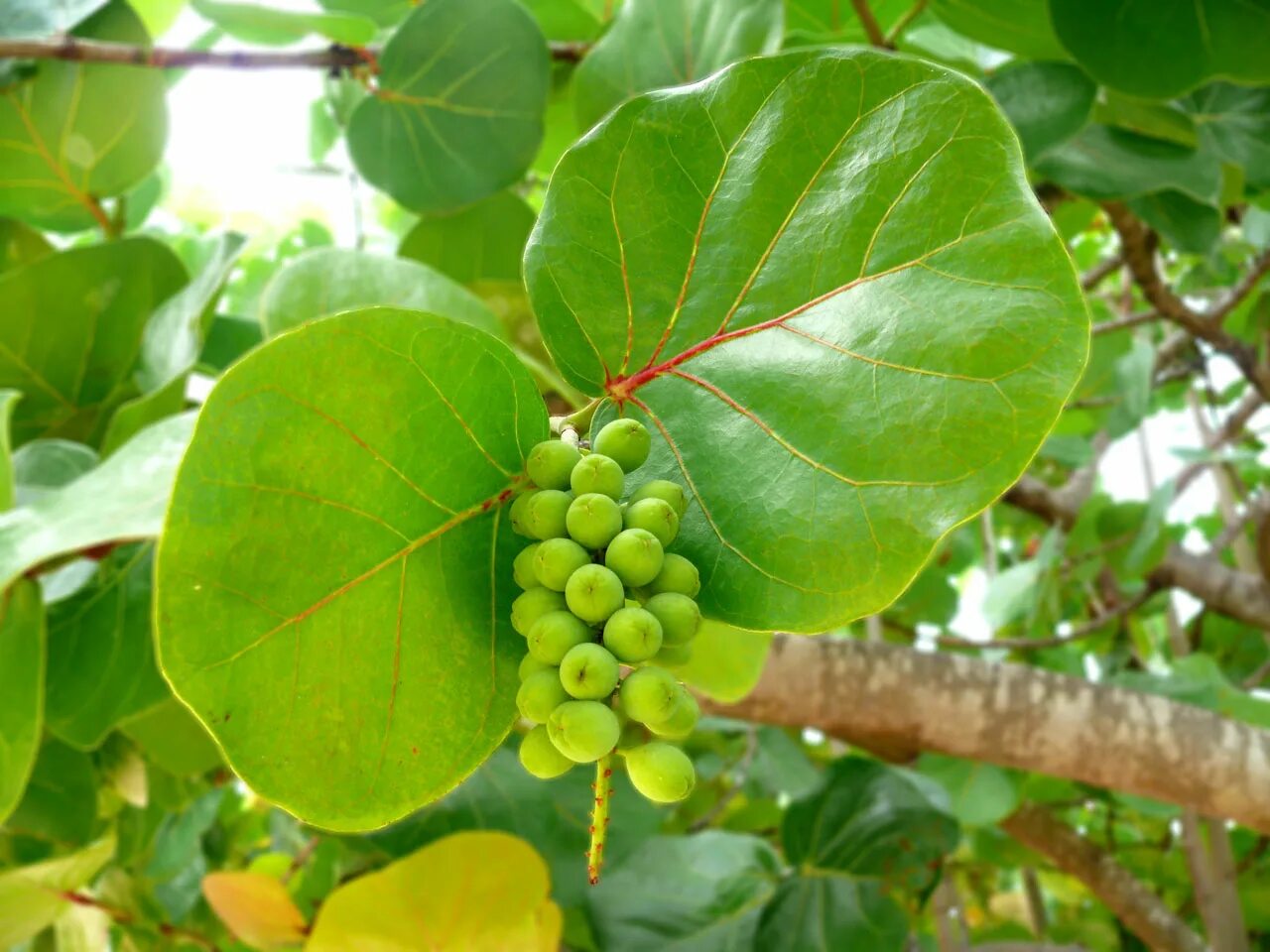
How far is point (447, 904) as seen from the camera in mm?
805

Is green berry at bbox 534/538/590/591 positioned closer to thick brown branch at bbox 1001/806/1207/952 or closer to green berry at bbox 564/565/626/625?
green berry at bbox 564/565/626/625

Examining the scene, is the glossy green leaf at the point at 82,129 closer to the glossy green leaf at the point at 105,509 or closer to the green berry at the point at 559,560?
the glossy green leaf at the point at 105,509

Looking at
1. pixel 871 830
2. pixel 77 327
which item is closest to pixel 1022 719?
pixel 871 830

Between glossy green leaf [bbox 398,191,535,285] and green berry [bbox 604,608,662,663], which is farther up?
green berry [bbox 604,608,662,663]

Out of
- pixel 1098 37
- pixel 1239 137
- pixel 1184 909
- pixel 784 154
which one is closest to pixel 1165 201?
pixel 1239 137

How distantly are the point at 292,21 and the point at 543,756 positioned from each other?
0.80m

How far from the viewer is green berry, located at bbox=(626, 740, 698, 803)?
0.34 m

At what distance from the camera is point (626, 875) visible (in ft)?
3.99

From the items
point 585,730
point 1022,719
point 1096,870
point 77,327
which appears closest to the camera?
point 585,730

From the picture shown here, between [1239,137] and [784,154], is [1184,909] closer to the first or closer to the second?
[1239,137]

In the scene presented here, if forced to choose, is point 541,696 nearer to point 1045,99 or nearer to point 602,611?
point 602,611

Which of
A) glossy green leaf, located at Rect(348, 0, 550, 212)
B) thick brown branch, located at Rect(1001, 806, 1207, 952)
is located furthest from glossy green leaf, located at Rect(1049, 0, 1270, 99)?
thick brown branch, located at Rect(1001, 806, 1207, 952)

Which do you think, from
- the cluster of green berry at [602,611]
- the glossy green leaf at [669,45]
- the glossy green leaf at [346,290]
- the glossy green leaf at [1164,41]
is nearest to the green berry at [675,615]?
the cluster of green berry at [602,611]

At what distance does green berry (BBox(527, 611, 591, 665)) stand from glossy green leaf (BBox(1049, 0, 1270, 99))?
66cm
